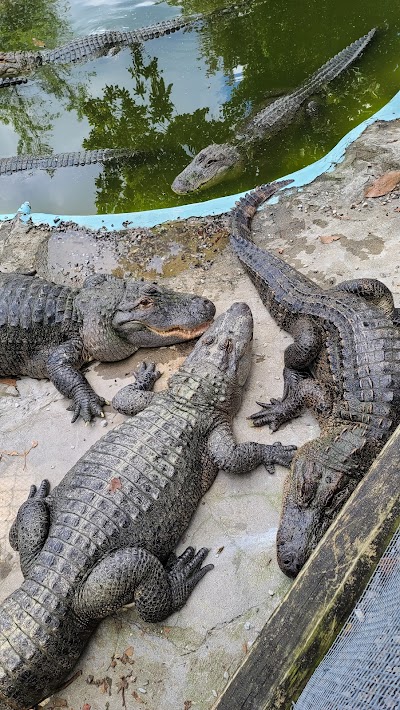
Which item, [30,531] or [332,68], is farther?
[332,68]

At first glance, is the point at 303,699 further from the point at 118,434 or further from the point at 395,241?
the point at 395,241

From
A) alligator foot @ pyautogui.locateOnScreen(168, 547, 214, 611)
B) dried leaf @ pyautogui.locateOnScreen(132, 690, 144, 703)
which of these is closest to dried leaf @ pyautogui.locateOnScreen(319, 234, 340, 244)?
alligator foot @ pyautogui.locateOnScreen(168, 547, 214, 611)

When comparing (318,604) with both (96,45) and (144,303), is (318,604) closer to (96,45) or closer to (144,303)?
(144,303)

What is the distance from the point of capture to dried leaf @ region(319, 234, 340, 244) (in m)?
4.65

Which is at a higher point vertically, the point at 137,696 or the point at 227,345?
the point at 227,345

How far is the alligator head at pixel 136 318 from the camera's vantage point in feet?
13.2

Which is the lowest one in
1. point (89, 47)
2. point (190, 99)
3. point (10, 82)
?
point (190, 99)

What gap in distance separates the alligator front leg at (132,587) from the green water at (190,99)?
14.9 ft

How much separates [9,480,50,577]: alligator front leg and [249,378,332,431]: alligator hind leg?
1.43 metres

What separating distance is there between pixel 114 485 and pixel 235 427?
40.0 inches

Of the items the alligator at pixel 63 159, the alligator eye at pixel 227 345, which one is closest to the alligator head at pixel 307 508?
the alligator eye at pixel 227 345

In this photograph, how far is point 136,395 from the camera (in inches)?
142

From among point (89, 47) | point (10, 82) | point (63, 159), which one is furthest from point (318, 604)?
point (10, 82)

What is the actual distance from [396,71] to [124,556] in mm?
7519
